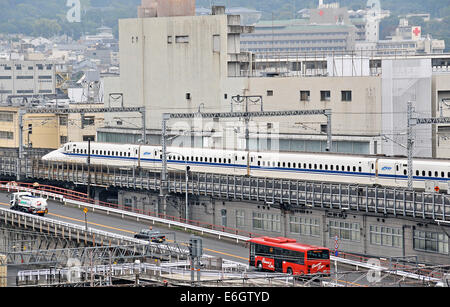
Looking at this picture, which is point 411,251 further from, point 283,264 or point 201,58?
point 201,58

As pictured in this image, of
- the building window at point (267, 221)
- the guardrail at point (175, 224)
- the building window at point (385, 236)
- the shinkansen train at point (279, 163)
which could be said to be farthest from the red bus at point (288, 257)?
the building window at point (267, 221)

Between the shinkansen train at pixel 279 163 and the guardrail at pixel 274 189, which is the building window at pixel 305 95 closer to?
the shinkansen train at pixel 279 163

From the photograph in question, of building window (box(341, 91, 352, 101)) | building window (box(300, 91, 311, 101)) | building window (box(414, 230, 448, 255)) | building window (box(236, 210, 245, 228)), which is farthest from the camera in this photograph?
building window (box(300, 91, 311, 101))

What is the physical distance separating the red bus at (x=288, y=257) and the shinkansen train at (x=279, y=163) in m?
14.6

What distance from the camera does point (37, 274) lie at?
4544 centimetres

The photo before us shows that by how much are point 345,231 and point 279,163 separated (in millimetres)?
12293

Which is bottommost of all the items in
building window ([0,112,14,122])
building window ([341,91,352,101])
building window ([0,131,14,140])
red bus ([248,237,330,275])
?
red bus ([248,237,330,275])

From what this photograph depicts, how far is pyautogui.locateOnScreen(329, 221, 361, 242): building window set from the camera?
62875 mm

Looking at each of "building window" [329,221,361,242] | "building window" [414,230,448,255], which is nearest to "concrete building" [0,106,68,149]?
"building window" [329,221,361,242]

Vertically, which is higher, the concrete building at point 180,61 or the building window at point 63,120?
the concrete building at point 180,61

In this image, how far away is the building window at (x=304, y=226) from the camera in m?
65.6

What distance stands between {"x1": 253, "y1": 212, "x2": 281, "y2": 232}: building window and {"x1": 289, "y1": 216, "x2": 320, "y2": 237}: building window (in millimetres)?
1371

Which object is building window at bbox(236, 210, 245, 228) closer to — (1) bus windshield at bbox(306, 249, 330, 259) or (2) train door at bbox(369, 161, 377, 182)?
(2) train door at bbox(369, 161, 377, 182)
